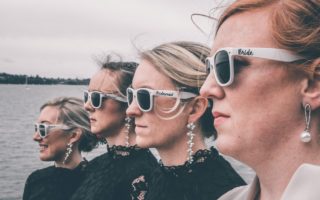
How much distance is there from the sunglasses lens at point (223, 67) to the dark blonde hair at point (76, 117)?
15.6ft

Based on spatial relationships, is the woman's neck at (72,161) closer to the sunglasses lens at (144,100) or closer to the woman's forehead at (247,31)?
the sunglasses lens at (144,100)

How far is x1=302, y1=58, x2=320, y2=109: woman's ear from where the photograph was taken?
225 centimetres

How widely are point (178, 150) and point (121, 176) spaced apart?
119 cm

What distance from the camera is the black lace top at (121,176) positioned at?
4880 mm

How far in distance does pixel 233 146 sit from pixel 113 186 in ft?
9.22

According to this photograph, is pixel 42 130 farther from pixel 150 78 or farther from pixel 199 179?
pixel 199 179

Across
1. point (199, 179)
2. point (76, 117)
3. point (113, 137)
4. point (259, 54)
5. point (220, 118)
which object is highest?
point (259, 54)

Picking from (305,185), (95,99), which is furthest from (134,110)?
(305,185)

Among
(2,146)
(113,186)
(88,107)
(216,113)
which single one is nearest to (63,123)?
(88,107)

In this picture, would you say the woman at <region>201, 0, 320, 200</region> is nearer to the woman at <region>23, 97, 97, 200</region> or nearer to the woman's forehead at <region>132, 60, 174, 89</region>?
the woman's forehead at <region>132, 60, 174, 89</region>

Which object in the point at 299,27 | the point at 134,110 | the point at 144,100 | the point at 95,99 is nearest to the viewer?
the point at 299,27

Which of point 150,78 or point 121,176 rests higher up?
point 150,78

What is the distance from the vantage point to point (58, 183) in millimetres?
6629

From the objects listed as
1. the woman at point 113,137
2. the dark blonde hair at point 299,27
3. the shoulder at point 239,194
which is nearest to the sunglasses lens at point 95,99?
the woman at point 113,137
